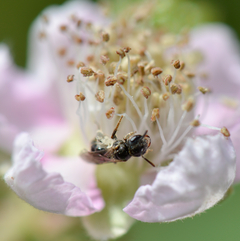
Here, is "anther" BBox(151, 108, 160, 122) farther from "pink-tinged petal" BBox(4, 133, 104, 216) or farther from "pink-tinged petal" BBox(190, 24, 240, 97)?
"pink-tinged petal" BBox(190, 24, 240, 97)

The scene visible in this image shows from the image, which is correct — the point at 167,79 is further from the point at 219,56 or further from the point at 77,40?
the point at 219,56

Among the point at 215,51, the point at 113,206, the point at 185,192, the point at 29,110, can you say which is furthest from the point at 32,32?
the point at 185,192

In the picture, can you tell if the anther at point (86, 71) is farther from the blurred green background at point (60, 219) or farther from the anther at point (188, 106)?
the blurred green background at point (60, 219)

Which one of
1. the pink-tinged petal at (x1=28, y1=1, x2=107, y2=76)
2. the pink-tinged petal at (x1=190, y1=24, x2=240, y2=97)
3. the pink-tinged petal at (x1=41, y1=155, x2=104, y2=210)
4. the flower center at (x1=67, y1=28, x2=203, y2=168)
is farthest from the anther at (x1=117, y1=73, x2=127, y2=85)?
the pink-tinged petal at (x1=190, y1=24, x2=240, y2=97)

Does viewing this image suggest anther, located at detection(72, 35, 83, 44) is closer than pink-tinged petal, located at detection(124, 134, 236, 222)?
No

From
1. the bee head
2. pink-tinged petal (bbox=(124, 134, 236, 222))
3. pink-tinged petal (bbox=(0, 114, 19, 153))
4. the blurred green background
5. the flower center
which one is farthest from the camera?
the blurred green background

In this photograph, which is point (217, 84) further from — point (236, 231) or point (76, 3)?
point (76, 3)

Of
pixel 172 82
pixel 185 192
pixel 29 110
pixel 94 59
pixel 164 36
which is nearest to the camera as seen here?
pixel 185 192
